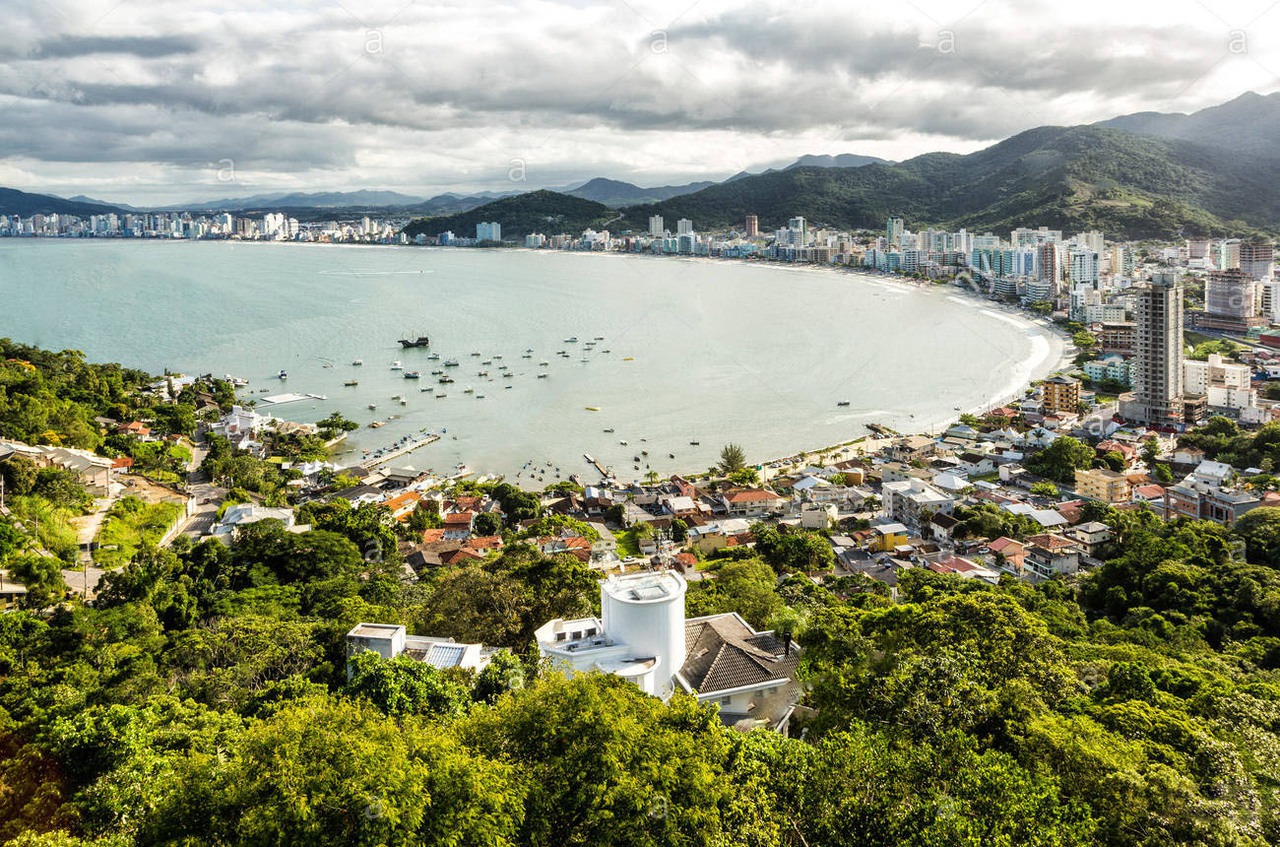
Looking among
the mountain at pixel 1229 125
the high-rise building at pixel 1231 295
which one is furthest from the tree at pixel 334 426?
the mountain at pixel 1229 125

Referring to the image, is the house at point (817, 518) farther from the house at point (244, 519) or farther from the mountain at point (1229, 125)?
the mountain at point (1229, 125)

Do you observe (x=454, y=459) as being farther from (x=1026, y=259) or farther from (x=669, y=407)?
(x=1026, y=259)

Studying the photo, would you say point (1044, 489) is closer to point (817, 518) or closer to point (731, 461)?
point (817, 518)

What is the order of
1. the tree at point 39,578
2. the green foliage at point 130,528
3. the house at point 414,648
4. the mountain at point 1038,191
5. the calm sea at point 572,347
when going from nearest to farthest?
the house at point 414,648 → the tree at point 39,578 → the green foliage at point 130,528 → the calm sea at point 572,347 → the mountain at point 1038,191

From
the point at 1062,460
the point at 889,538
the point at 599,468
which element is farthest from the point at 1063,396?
the point at 599,468

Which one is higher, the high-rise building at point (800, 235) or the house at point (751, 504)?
the high-rise building at point (800, 235)

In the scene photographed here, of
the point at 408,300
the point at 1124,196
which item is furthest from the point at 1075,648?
the point at 1124,196

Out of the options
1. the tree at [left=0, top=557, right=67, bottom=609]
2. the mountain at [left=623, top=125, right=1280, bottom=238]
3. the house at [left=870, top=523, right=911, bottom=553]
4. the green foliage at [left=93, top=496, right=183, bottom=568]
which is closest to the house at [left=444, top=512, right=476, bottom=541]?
the green foliage at [left=93, top=496, right=183, bottom=568]
